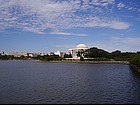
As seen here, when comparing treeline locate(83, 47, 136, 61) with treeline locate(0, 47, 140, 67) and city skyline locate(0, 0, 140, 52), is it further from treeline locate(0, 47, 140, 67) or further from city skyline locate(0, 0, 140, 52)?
city skyline locate(0, 0, 140, 52)

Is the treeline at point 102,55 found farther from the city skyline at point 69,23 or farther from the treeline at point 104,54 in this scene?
the city skyline at point 69,23

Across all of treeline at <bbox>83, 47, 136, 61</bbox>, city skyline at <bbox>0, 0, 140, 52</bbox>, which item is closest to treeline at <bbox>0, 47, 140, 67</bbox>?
treeline at <bbox>83, 47, 136, 61</bbox>

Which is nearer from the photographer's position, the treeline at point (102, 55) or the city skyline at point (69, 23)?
the city skyline at point (69, 23)

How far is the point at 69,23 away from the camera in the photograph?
4027 millimetres

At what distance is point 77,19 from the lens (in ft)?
13.0

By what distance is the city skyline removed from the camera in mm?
3830

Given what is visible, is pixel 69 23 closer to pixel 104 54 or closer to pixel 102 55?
pixel 104 54

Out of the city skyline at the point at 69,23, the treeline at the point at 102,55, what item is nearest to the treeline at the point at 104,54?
the treeline at the point at 102,55

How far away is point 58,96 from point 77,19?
1.53m

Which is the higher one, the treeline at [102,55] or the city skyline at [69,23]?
the city skyline at [69,23]

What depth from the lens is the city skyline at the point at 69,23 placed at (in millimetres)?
3830

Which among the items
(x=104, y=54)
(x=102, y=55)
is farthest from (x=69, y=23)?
(x=102, y=55)
